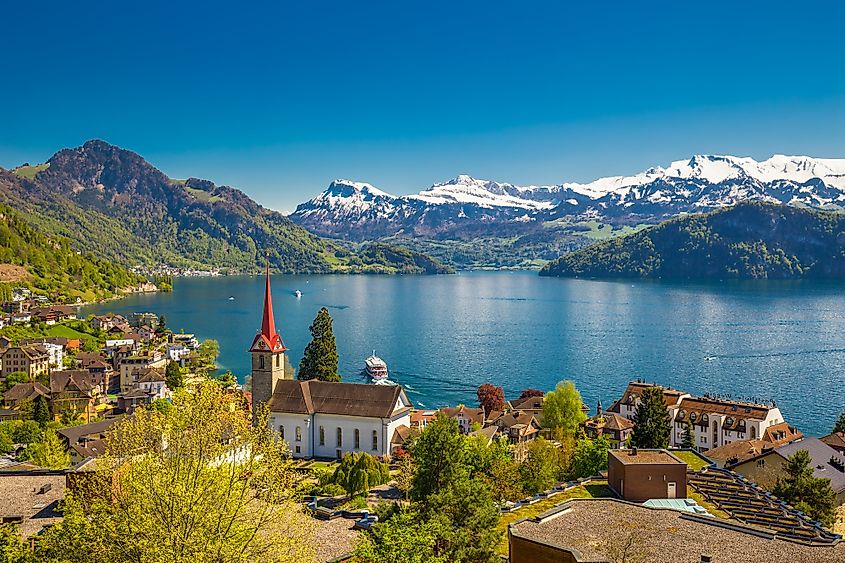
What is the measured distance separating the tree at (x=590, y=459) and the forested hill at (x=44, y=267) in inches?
5500

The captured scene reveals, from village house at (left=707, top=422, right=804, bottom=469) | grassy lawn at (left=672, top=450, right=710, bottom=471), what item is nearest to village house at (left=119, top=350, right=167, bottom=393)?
village house at (left=707, top=422, right=804, bottom=469)

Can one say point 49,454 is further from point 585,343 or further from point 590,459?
point 585,343

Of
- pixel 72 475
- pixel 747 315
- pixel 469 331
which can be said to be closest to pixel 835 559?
pixel 72 475

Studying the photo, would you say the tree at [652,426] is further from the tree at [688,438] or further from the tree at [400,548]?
the tree at [400,548]

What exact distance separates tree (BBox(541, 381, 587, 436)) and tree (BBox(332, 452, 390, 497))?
22.7 m

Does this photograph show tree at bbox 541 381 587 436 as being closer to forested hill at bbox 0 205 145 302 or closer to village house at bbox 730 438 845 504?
village house at bbox 730 438 845 504

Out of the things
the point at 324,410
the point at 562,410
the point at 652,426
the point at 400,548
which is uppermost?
the point at 400,548

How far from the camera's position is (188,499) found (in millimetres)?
15570

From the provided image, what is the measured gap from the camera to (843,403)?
242ft

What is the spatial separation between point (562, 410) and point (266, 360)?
23.6 m

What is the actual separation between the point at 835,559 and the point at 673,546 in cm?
367

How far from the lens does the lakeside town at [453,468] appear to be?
18109mm

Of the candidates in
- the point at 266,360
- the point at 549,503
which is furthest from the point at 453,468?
the point at 266,360

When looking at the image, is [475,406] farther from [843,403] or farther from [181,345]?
[181,345]
